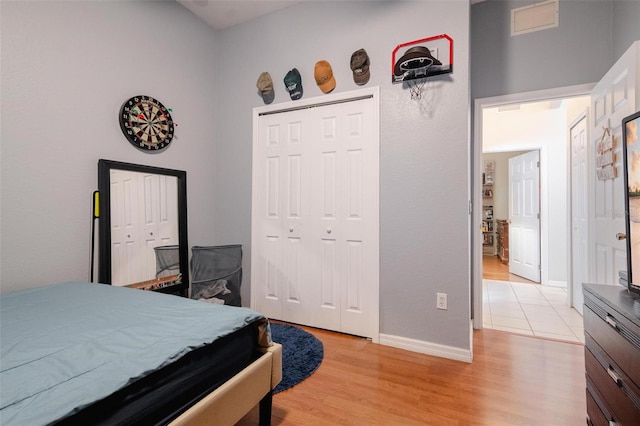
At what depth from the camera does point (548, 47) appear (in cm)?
256

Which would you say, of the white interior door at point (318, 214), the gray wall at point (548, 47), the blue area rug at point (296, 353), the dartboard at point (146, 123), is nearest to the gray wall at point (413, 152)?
the white interior door at point (318, 214)

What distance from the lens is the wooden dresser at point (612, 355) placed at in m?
0.94

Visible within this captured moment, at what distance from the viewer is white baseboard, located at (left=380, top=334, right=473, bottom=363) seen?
2199 millimetres

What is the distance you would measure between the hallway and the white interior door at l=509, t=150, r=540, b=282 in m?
0.33

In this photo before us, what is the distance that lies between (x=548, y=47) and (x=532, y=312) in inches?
105

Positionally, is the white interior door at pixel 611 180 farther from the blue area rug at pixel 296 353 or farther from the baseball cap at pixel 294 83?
the baseball cap at pixel 294 83

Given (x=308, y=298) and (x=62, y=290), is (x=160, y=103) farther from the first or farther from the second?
(x=308, y=298)

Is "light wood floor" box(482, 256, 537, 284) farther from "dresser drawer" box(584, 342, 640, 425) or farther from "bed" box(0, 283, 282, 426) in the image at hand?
"bed" box(0, 283, 282, 426)

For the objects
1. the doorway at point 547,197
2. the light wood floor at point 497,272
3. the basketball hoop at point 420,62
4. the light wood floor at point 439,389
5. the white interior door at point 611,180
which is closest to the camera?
the light wood floor at point 439,389

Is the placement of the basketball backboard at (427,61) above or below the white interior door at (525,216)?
above

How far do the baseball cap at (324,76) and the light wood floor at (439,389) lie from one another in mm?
2277

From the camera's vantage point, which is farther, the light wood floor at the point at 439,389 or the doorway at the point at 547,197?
the doorway at the point at 547,197

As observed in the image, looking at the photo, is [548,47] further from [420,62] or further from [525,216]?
[525,216]

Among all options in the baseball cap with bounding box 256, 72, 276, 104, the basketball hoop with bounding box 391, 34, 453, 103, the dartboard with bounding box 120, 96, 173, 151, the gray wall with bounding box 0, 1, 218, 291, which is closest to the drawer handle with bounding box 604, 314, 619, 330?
the basketball hoop with bounding box 391, 34, 453, 103
